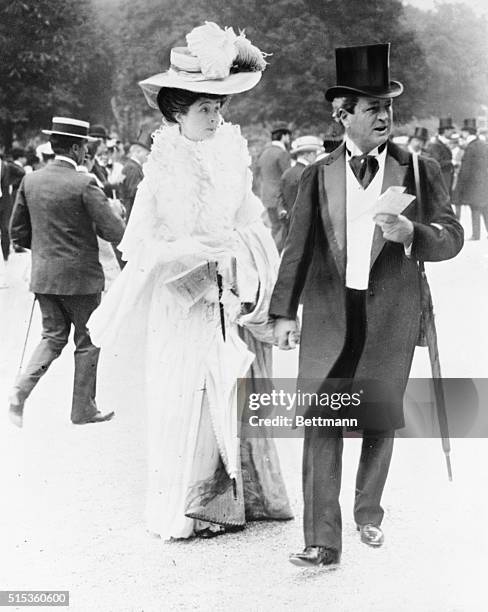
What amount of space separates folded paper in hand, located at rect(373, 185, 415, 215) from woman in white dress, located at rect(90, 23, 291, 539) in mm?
887

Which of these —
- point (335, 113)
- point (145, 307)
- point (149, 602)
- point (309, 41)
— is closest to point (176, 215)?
point (145, 307)

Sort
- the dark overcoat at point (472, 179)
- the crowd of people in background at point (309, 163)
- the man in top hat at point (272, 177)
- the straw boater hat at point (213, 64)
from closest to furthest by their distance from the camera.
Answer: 1. the straw boater hat at point (213, 64)
2. the crowd of people in background at point (309, 163)
3. the dark overcoat at point (472, 179)
4. the man in top hat at point (272, 177)

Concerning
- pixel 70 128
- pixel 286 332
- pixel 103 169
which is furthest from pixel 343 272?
pixel 103 169

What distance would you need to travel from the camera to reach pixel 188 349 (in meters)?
4.56

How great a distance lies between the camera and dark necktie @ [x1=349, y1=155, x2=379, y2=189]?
3.96 m

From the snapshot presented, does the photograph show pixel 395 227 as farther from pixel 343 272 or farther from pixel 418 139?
pixel 418 139

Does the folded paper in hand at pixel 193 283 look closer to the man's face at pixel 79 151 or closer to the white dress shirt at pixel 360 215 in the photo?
the white dress shirt at pixel 360 215

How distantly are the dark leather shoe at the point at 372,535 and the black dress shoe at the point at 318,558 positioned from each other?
19 cm

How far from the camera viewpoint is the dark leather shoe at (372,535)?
4.30 metres

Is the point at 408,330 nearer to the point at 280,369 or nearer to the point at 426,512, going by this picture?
the point at 426,512

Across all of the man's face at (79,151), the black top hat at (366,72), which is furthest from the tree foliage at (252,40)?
the black top hat at (366,72)

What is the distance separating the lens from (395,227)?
380 centimetres

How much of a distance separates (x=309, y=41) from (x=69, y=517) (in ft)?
7.97

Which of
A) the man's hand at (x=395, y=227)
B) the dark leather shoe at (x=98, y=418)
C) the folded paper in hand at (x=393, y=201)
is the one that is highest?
the folded paper in hand at (x=393, y=201)
